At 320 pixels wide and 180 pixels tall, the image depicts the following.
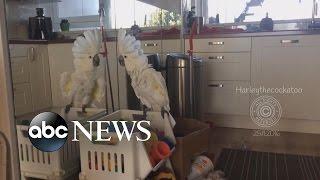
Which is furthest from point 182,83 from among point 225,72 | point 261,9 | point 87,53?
point 261,9

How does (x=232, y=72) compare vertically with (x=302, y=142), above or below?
above

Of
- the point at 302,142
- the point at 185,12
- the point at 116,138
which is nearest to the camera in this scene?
the point at 116,138

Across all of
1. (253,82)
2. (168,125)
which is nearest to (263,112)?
(253,82)

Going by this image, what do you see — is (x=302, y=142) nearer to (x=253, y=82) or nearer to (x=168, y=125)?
(x=253, y=82)

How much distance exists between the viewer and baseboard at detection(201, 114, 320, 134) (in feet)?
6.93

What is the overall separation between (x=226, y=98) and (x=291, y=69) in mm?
490

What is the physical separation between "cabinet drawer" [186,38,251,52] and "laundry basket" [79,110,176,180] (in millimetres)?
1198

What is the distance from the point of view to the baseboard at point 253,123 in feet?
6.93

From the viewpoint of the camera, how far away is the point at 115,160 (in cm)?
117

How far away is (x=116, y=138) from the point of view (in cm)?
112

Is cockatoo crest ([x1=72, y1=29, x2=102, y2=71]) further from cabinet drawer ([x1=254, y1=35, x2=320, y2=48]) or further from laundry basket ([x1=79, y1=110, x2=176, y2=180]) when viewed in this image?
cabinet drawer ([x1=254, y1=35, x2=320, y2=48])

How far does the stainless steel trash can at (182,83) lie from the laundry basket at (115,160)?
810 millimetres

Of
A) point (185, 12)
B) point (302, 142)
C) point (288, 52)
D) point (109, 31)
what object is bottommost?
point (302, 142)

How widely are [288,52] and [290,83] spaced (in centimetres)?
21
